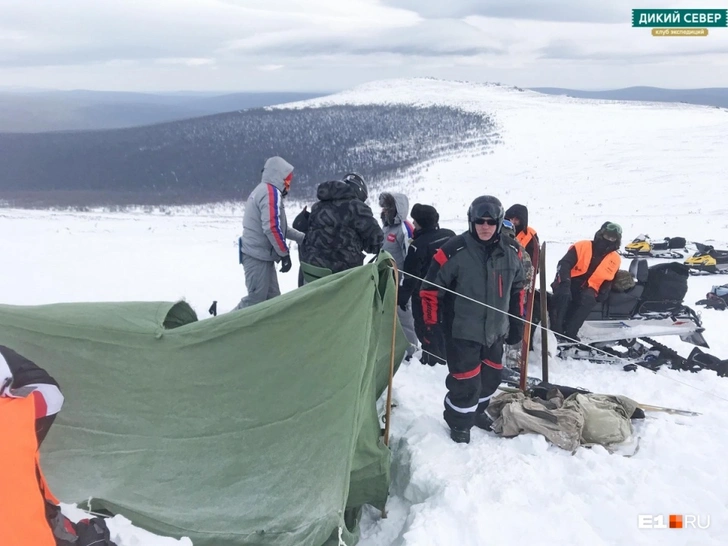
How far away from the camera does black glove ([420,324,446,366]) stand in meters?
4.63

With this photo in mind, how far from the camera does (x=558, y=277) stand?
549 centimetres

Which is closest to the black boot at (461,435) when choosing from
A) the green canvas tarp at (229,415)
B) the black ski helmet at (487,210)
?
the green canvas tarp at (229,415)

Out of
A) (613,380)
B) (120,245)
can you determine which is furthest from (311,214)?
(120,245)

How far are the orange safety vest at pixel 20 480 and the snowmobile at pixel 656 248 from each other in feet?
42.2

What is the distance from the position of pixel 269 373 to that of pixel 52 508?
3.84 feet

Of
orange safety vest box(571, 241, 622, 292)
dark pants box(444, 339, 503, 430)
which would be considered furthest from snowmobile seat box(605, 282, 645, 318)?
dark pants box(444, 339, 503, 430)

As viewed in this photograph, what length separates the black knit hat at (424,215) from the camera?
4.96m

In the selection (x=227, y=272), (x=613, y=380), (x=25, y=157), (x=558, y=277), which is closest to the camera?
(x=613, y=380)

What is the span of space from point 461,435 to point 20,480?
2736 millimetres

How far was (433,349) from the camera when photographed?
524cm

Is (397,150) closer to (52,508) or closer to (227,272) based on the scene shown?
(227,272)

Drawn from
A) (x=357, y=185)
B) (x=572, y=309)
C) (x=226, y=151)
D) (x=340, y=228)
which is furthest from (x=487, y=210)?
(x=226, y=151)

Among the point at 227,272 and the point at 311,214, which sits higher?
the point at 311,214

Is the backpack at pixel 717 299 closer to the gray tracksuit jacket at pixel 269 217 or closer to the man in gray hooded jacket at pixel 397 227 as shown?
the man in gray hooded jacket at pixel 397 227
